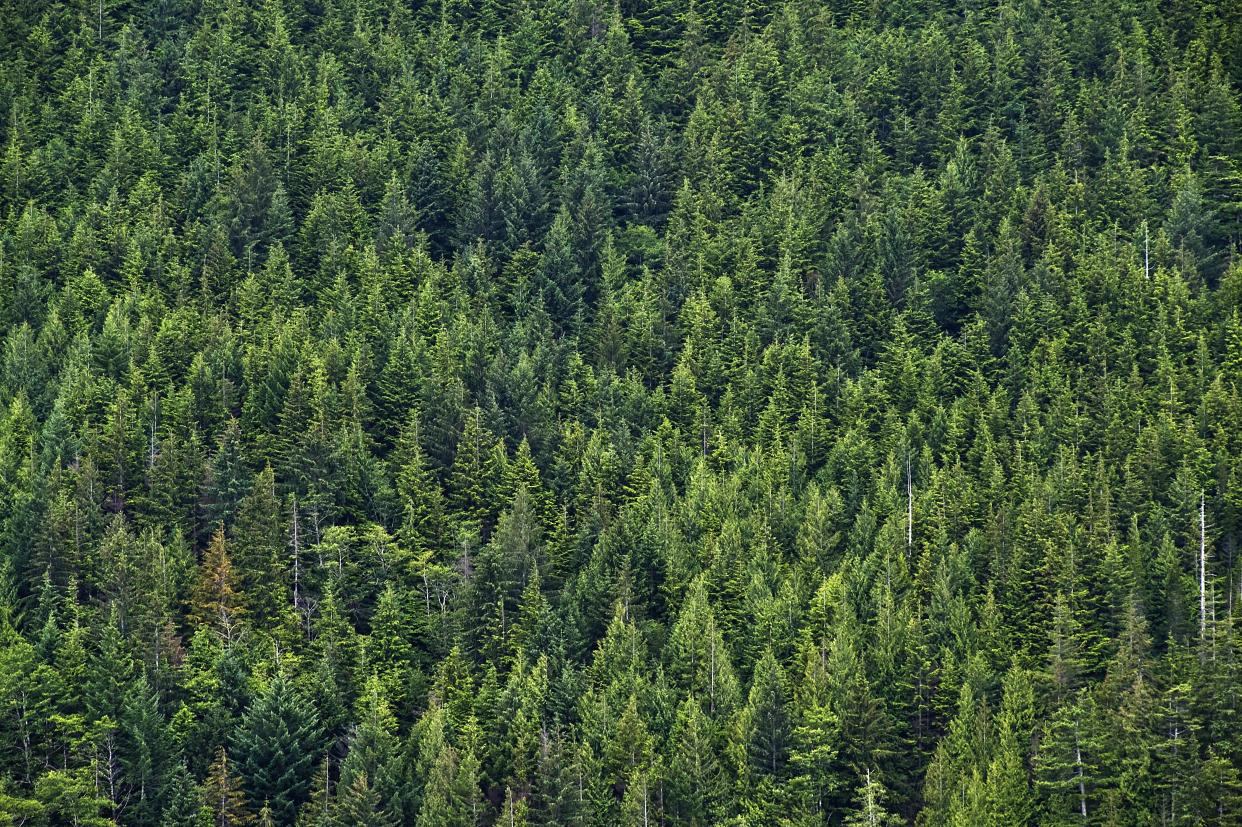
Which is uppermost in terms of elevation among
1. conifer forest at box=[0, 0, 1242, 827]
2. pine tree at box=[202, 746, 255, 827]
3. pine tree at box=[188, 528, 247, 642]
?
conifer forest at box=[0, 0, 1242, 827]

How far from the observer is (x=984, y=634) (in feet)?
309

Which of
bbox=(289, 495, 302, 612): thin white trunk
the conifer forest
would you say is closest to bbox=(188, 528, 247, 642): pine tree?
the conifer forest

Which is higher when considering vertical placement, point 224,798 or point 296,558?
point 296,558

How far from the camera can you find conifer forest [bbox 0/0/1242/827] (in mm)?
89000

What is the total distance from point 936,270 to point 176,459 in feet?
236

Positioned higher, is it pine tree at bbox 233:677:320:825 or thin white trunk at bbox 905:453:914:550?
thin white trunk at bbox 905:453:914:550

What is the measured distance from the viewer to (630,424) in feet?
402

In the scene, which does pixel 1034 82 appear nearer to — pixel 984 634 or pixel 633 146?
pixel 633 146

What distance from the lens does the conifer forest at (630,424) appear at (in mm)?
89000

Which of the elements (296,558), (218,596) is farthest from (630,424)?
(218,596)

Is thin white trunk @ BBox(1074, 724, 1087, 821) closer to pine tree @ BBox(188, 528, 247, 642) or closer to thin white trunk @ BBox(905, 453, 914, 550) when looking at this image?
thin white trunk @ BBox(905, 453, 914, 550)

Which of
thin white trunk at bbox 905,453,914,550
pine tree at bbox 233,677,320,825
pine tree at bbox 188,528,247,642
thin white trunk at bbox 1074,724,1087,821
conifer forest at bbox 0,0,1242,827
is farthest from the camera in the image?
thin white trunk at bbox 905,453,914,550

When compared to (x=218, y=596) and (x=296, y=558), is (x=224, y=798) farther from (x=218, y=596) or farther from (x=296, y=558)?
(x=296, y=558)

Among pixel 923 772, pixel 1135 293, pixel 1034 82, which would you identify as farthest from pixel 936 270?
pixel 923 772
